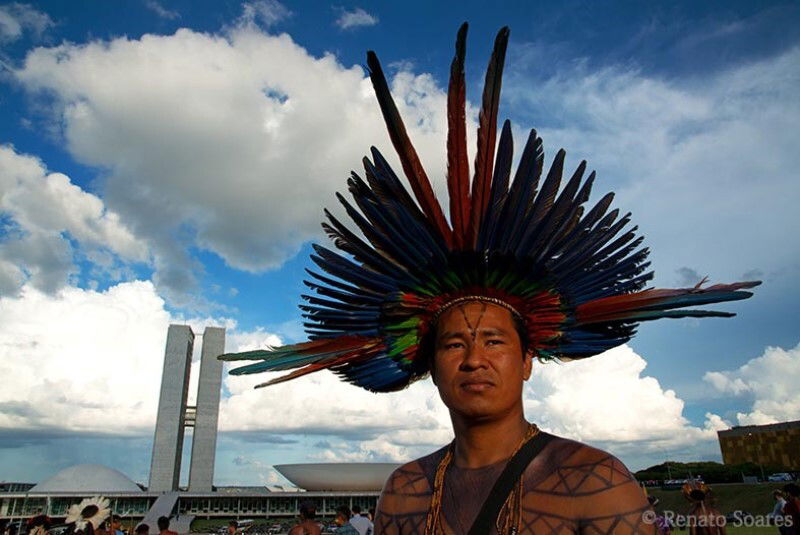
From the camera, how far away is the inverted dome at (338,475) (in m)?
77.0

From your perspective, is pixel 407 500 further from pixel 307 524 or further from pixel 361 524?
pixel 361 524

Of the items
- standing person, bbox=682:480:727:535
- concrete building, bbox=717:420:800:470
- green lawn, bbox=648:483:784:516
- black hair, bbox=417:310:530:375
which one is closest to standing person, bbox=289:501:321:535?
standing person, bbox=682:480:727:535

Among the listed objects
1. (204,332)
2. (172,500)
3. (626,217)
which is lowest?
(172,500)

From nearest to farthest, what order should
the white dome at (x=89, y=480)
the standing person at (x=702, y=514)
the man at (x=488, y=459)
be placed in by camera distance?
the man at (x=488, y=459)
the standing person at (x=702, y=514)
the white dome at (x=89, y=480)

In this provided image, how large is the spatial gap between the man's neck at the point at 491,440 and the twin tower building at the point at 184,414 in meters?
74.7

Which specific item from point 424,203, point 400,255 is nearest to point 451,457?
point 400,255

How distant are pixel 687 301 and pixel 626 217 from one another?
1.81ft

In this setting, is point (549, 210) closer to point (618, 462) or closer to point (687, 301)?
point (687, 301)

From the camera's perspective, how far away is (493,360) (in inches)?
96.7

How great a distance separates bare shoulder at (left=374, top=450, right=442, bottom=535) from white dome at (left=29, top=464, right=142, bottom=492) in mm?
93773

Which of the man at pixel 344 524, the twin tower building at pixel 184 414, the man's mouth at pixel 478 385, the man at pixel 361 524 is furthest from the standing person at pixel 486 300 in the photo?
the twin tower building at pixel 184 414

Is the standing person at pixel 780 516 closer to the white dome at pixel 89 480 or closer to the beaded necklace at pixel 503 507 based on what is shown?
the beaded necklace at pixel 503 507

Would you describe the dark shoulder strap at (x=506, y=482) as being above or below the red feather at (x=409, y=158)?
below

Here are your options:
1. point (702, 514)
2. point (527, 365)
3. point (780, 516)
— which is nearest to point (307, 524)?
point (702, 514)
